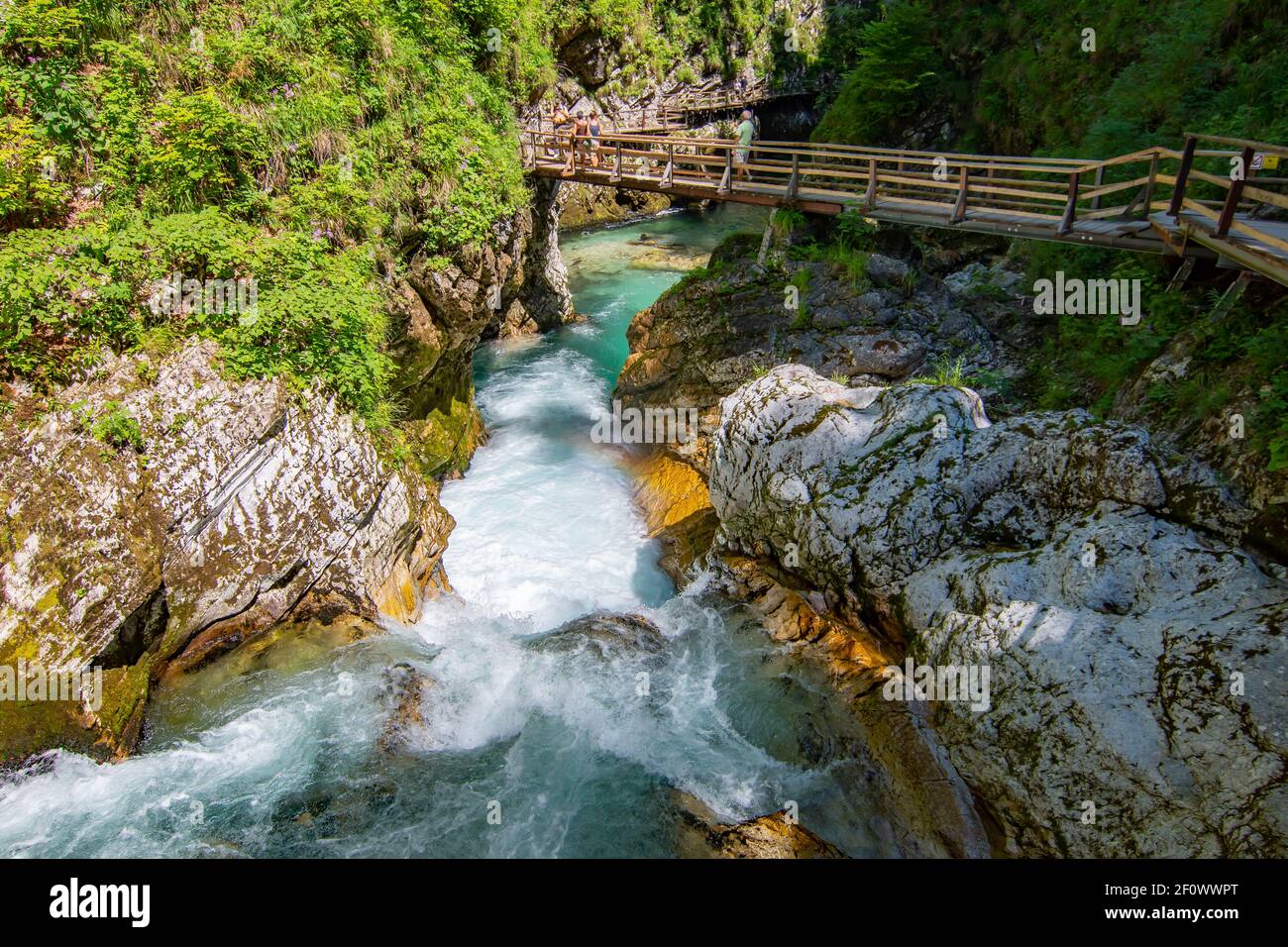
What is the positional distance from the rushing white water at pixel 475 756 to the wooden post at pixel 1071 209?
7944 mm

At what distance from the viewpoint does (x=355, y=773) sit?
284 inches

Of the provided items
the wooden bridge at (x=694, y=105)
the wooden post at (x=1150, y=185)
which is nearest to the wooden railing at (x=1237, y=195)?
the wooden post at (x=1150, y=185)

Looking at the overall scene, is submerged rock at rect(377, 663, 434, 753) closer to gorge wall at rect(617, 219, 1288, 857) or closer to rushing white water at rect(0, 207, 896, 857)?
rushing white water at rect(0, 207, 896, 857)

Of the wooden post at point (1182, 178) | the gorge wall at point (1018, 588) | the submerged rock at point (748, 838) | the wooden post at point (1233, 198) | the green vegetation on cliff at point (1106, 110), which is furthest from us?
the wooden post at point (1182, 178)

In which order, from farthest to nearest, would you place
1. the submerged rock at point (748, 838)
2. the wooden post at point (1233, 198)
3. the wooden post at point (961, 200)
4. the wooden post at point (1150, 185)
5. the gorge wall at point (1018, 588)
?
the wooden post at point (961, 200) → the wooden post at point (1150, 185) → the wooden post at point (1233, 198) → the submerged rock at point (748, 838) → the gorge wall at point (1018, 588)

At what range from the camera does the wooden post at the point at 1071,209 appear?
1050 centimetres

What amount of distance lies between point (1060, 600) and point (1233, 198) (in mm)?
5214

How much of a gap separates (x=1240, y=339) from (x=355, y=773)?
10988 millimetres

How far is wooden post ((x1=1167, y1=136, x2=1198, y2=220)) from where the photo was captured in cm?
881

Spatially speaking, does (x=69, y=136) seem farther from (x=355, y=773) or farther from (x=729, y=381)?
(x=729, y=381)

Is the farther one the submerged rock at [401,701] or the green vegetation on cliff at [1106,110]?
the green vegetation on cliff at [1106,110]

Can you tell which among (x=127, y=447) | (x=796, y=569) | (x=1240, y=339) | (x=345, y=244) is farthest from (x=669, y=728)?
(x=345, y=244)

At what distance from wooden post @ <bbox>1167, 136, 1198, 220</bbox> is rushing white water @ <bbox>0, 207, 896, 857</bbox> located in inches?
316

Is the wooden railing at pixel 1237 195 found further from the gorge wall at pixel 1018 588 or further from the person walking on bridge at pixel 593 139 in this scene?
the person walking on bridge at pixel 593 139
